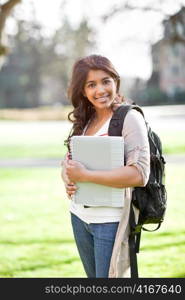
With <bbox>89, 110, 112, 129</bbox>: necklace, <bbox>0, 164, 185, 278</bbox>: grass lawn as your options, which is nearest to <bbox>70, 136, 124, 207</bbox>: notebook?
<bbox>89, 110, 112, 129</bbox>: necklace

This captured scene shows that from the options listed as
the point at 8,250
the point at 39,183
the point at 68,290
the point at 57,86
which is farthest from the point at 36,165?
the point at 57,86

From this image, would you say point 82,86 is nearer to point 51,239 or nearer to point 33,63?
point 51,239

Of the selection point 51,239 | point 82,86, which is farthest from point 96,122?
point 51,239

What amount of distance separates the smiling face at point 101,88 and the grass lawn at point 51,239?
2.33 meters

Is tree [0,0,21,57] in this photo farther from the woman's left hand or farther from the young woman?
the woman's left hand

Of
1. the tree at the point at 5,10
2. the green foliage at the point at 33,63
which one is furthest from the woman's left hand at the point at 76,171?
the green foliage at the point at 33,63

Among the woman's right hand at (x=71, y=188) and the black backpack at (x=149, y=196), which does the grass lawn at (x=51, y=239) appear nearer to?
the black backpack at (x=149, y=196)

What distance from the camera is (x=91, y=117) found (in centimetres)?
297

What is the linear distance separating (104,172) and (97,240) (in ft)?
1.13

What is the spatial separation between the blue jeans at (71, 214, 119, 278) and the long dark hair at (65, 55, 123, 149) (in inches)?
17.2

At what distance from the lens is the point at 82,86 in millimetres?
2836

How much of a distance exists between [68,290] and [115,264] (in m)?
0.48

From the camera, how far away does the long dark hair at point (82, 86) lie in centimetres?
276

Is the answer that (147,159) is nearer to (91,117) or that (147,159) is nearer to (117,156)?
(117,156)
